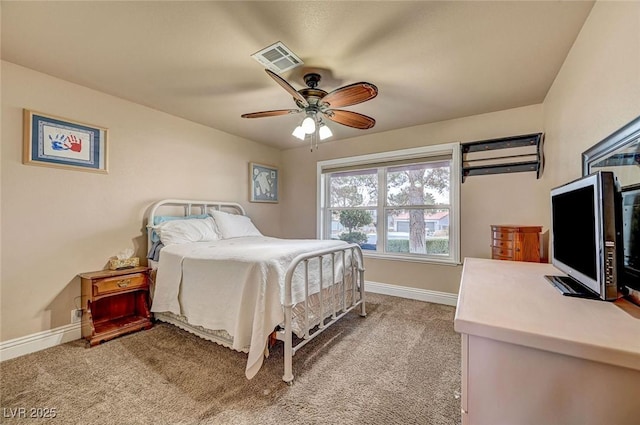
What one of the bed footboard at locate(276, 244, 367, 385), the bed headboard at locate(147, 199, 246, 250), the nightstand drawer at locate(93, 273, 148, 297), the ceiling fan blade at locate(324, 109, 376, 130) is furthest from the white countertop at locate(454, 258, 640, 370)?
the bed headboard at locate(147, 199, 246, 250)

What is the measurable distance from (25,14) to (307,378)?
9.72ft

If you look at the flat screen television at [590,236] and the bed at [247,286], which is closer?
the flat screen television at [590,236]

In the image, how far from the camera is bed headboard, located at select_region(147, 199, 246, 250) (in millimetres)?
2951

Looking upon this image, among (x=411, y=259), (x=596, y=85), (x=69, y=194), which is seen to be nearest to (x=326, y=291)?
(x=411, y=259)

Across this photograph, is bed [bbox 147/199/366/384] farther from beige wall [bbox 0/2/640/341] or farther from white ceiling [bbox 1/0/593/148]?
white ceiling [bbox 1/0/593/148]

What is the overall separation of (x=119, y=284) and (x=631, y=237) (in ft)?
11.4

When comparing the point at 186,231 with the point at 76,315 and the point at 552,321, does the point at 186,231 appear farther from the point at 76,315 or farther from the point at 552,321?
the point at 552,321

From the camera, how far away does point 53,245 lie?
2350 mm

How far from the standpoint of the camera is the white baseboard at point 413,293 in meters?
3.35

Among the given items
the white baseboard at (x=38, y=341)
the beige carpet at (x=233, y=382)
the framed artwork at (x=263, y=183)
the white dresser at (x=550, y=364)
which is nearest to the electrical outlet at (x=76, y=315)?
the white baseboard at (x=38, y=341)

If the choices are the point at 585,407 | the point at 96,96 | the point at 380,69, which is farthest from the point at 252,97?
the point at 585,407

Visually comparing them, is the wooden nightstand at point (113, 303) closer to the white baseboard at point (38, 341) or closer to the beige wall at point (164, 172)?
the white baseboard at point (38, 341)

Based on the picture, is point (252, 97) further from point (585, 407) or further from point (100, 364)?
point (585, 407)

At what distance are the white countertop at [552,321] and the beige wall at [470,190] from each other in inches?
84.4
